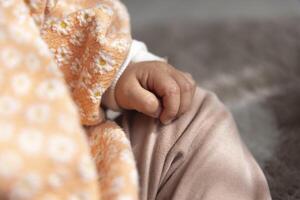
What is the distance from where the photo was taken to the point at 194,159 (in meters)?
0.60

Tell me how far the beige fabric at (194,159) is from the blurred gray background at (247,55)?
0.13m

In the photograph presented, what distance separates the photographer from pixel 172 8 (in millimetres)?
1255

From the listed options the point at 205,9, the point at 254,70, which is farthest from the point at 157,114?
the point at 205,9

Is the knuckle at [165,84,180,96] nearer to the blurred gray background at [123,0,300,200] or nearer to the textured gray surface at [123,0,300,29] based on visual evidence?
the blurred gray background at [123,0,300,200]

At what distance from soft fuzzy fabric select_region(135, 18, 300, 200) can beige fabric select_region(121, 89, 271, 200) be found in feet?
0.41

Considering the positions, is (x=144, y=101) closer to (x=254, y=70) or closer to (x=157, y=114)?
(x=157, y=114)

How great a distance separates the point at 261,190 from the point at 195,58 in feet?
1.70

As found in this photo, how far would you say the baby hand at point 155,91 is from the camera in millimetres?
603

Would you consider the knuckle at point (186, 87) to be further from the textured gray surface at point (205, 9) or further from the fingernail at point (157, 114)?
the textured gray surface at point (205, 9)

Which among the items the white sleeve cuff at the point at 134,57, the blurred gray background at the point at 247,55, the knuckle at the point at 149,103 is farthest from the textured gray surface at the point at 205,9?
the knuckle at the point at 149,103

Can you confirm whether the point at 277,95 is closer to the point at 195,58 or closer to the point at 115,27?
the point at 195,58

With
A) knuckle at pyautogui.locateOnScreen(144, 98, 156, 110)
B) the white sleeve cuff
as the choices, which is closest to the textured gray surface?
the white sleeve cuff

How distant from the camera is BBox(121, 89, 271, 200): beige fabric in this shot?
22.7 inches

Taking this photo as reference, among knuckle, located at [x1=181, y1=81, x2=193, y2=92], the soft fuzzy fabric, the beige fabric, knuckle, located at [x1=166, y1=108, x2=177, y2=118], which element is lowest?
the soft fuzzy fabric
